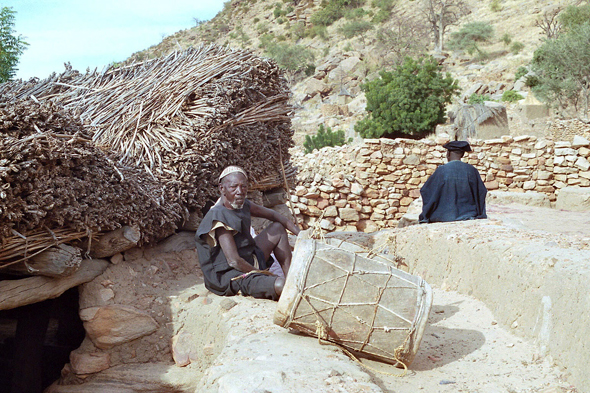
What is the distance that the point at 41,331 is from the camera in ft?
15.6

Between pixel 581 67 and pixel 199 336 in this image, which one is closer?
pixel 199 336

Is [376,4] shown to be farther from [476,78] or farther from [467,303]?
[467,303]

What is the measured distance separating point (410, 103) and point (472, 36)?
13.4 m

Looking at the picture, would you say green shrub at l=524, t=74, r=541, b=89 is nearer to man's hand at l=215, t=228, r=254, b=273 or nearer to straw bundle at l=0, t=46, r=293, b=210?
straw bundle at l=0, t=46, r=293, b=210

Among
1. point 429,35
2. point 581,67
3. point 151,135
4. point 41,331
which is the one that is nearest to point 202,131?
point 151,135

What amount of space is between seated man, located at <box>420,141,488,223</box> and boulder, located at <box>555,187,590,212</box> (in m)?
5.18

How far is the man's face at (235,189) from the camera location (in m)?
4.23

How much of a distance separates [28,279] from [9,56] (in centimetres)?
921

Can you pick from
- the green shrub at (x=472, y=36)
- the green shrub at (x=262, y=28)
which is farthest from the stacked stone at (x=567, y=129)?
the green shrub at (x=262, y=28)

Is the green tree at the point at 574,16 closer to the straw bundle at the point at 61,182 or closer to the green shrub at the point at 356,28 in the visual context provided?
the green shrub at the point at 356,28

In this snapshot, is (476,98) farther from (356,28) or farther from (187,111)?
(356,28)

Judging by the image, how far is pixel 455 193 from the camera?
242 inches

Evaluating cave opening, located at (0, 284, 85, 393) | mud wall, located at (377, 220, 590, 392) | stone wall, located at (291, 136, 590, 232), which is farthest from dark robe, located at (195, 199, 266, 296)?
stone wall, located at (291, 136, 590, 232)

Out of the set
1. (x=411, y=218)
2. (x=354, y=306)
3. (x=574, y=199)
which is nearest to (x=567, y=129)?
(x=574, y=199)
